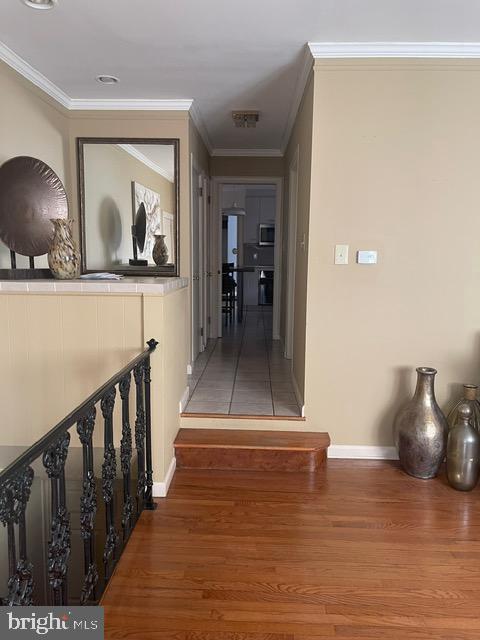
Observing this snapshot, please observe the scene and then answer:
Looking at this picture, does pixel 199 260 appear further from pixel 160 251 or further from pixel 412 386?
pixel 412 386

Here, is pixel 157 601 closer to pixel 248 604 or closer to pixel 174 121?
pixel 248 604

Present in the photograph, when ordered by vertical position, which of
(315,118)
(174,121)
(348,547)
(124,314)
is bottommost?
(348,547)

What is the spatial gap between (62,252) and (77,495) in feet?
4.97

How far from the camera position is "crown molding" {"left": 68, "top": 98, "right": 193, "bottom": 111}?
3818 millimetres

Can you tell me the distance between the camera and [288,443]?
115 inches

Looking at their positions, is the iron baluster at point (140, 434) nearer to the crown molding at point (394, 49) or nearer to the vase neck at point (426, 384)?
the vase neck at point (426, 384)

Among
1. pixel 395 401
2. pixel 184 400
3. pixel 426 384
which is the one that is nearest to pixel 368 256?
pixel 426 384

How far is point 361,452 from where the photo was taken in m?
3.07

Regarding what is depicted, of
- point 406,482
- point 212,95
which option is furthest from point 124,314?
point 212,95

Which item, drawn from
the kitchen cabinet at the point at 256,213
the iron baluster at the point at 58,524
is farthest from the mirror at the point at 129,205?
the kitchen cabinet at the point at 256,213

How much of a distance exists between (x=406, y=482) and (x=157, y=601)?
5.41ft

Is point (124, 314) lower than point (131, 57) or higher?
lower

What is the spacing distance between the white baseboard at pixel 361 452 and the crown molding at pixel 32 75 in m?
3.30

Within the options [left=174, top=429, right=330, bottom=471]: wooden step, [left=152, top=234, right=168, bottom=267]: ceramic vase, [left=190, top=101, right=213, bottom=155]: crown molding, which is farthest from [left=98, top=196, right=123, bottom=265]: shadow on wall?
[left=174, top=429, right=330, bottom=471]: wooden step
